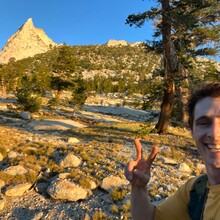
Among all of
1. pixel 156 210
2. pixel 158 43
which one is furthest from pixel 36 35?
pixel 156 210

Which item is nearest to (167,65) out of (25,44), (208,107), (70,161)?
(70,161)

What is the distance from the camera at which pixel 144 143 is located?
13.5 metres

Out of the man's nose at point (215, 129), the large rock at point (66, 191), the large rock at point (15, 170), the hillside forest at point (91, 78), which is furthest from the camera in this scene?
the hillside forest at point (91, 78)

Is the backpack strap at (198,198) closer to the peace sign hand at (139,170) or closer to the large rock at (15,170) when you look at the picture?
the peace sign hand at (139,170)

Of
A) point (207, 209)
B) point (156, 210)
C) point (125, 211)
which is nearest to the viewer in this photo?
point (207, 209)

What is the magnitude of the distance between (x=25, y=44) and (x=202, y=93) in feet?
546

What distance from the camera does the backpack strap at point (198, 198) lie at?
2.26 metres

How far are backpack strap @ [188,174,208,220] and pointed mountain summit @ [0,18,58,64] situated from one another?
5854 inches

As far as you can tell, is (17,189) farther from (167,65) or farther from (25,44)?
(25,44)

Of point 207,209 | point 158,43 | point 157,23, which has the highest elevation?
point 157,23

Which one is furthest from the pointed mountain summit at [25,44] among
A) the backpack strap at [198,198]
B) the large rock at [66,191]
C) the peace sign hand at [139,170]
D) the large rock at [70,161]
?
the backpack strap at [198,198]

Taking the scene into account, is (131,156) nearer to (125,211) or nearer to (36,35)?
(125,211)

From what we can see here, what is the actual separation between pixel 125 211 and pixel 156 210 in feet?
13.8

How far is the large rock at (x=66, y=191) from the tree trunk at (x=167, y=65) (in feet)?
27.7
